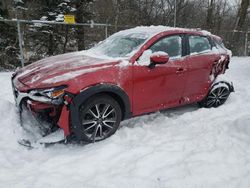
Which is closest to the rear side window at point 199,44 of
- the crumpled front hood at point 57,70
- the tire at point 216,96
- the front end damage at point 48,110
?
the tire at point 216,96

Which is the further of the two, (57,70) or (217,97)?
(217,97)

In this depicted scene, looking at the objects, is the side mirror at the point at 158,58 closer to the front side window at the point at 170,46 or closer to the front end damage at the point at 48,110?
the front side window at the point at 170,46

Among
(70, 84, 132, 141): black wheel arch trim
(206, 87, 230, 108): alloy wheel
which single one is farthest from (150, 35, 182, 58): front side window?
(206, 87, 230, 108): alloy wheel

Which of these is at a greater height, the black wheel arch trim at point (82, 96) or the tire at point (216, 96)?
the black wheel arch trim at point (82, 96)

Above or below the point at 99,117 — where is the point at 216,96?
below

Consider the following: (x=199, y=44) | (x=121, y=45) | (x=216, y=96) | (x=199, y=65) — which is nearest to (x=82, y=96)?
(x=121, y=45)

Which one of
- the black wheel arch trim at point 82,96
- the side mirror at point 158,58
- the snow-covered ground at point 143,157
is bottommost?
the snow-covered ground at point 143,157

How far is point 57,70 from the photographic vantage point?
4332mm

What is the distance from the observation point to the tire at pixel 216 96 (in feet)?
19.8

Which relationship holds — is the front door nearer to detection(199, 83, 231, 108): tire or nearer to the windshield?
the windshield

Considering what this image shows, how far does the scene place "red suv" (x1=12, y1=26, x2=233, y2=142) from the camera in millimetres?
4082

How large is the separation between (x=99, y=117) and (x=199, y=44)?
264 centimetres

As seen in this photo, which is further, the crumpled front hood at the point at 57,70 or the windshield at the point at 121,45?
the windshield at the point at 121,45

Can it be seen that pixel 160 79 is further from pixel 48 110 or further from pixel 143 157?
pixel 48 110
